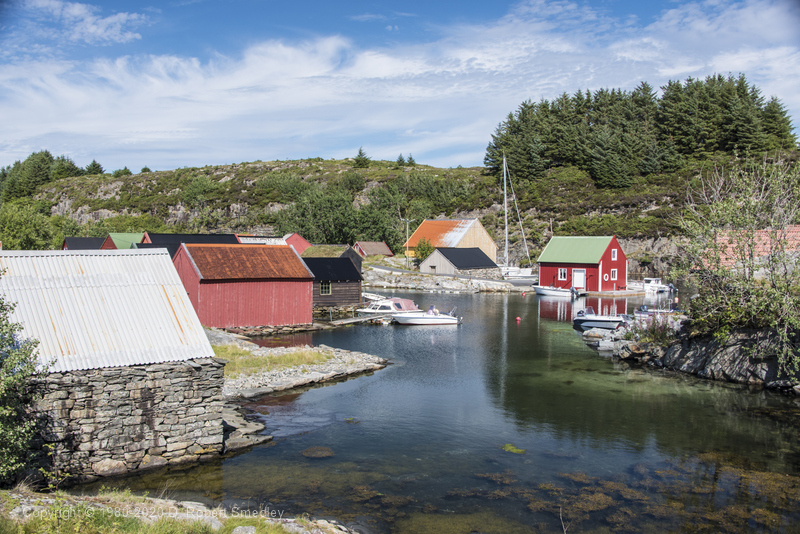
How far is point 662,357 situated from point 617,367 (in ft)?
8.28

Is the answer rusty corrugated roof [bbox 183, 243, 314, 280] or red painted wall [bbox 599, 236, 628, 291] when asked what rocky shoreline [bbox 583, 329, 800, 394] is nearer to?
rusty corrugated roof [bbox 183, 243, 314, 280]

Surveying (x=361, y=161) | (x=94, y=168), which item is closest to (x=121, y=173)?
(x=94, y=168)

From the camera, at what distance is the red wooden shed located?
114 feet

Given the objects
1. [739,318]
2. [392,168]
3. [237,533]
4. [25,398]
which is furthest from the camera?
[392,168]

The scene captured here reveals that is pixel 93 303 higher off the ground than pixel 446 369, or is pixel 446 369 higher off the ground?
pixel 93 303

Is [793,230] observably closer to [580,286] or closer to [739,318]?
[739,318]

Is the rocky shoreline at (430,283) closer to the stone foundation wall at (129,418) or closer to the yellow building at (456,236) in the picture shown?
the yellow building at (456,236)

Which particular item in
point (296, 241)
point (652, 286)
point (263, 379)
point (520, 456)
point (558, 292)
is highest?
point (296, 241)

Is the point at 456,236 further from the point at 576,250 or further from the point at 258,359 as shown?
the point at 258,359

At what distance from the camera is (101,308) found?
50.9 feet

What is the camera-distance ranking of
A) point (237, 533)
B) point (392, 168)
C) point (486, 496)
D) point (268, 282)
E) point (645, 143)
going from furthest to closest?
1. point (392, 168)
2. point (645, 143)
3. point (268, 282)
4. point (486, 496)
5. point (237, 533)

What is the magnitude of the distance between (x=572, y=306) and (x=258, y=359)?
34799 millimetres

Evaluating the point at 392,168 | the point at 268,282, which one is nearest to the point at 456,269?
the point at 268,282

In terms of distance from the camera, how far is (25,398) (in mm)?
12727
